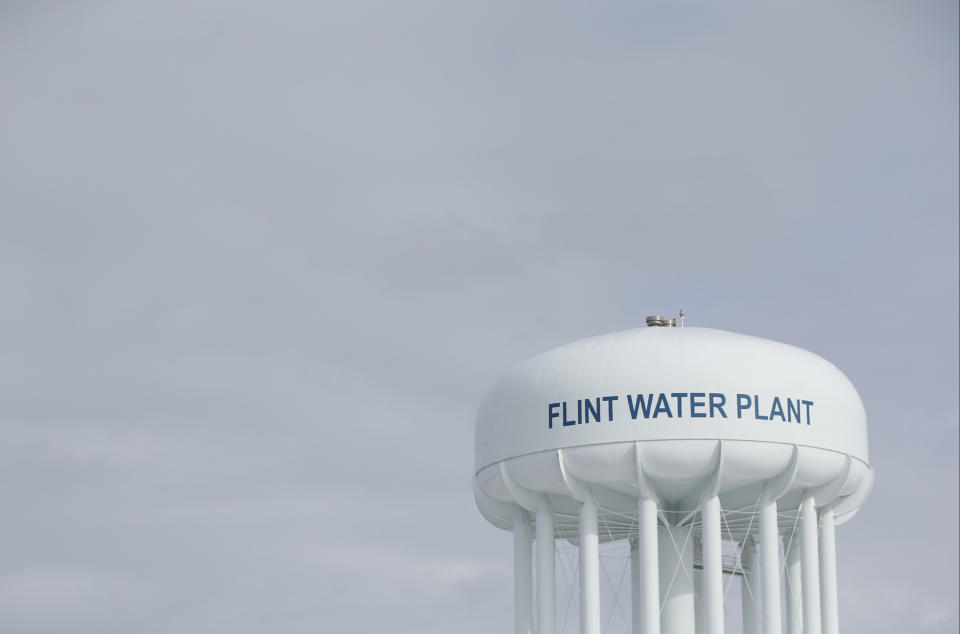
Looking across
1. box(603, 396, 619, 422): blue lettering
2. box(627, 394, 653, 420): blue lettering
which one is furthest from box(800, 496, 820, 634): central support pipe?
box(603, 396, 619, 422): blue lettering

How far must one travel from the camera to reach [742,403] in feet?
146

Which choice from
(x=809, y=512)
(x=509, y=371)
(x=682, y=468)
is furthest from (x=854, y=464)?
(x=509, y=371)

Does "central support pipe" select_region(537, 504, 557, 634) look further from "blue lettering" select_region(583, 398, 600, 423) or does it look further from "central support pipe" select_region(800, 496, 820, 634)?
"central support pipe" select_region(800, 496, 820, 634)

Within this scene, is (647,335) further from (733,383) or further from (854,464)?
(854,464)

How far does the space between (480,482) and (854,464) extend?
8.55 meters

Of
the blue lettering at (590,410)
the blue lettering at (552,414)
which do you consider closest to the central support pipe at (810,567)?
the blue lettering at (590,410)

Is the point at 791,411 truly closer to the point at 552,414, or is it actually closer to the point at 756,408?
the point at 756,408

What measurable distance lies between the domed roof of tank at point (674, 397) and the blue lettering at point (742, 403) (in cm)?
2

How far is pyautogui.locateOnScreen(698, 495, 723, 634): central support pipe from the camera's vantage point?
4344 cm

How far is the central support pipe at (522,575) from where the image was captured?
46938 mm

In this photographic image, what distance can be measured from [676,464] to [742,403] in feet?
6.48

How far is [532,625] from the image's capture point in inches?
1853

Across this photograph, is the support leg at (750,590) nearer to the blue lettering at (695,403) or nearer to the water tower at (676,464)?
the water tower at (676,464)

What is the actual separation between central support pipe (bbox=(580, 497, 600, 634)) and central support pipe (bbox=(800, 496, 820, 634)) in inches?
184
